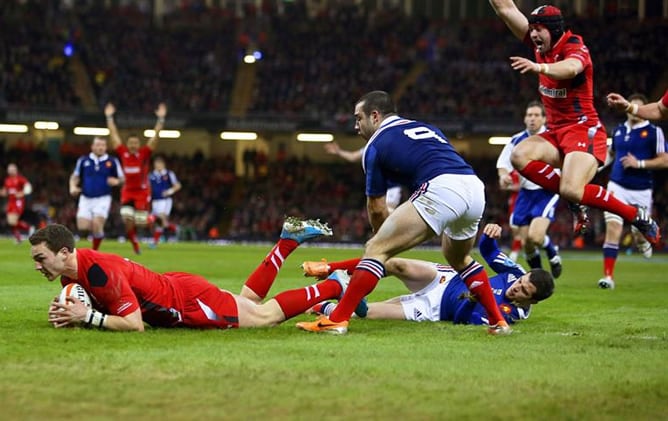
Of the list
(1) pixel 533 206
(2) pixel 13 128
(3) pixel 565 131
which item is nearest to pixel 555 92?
(3) pixel 565 131

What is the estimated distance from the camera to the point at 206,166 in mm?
43938

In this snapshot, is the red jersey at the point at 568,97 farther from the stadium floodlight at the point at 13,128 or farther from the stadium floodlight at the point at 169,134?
the stadium floodlight at the point at 13,128

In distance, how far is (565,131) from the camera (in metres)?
10.3

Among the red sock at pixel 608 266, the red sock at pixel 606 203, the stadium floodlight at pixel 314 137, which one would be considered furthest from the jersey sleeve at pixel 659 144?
the stadium floodlight at pixel 314 137

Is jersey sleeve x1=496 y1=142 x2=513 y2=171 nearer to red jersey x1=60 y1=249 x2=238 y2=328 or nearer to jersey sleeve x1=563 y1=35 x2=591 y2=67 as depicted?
jersey sleeve x1=563 y1=35 x2=591 y2=67

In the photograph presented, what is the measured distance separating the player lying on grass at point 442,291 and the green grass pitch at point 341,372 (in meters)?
0.27

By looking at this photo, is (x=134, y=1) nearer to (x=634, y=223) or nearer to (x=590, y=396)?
(x=634, y=223)

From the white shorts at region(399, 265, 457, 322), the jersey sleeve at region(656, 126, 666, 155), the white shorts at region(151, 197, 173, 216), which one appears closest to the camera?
the white shorts at region(399, 265, 457, 322)

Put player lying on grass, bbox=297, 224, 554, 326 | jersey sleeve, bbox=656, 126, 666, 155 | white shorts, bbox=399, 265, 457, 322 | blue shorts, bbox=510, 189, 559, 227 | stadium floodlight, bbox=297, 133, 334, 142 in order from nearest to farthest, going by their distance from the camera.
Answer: player lying on grass, bbox=297, 224, 554, 326
white shorts, bbox=399, 265, 457, 322
blue shorts, bbox=510, 189, 559, 227
jersey sleeve, bbox=656, 126, 666, 155
stadium floodlight, bbox=297, 133, 334, 142

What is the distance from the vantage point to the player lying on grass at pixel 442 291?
8.73 m

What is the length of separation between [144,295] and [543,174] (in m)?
4.65

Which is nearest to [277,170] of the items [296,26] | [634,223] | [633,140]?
[296,26]

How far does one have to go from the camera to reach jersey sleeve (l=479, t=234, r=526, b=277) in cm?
895

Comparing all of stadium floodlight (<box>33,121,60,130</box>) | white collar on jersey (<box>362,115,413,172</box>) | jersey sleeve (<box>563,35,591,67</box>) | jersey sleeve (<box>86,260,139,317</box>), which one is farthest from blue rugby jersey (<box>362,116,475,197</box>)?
stadium floodlight (<box>33,121,60,130</box>)
